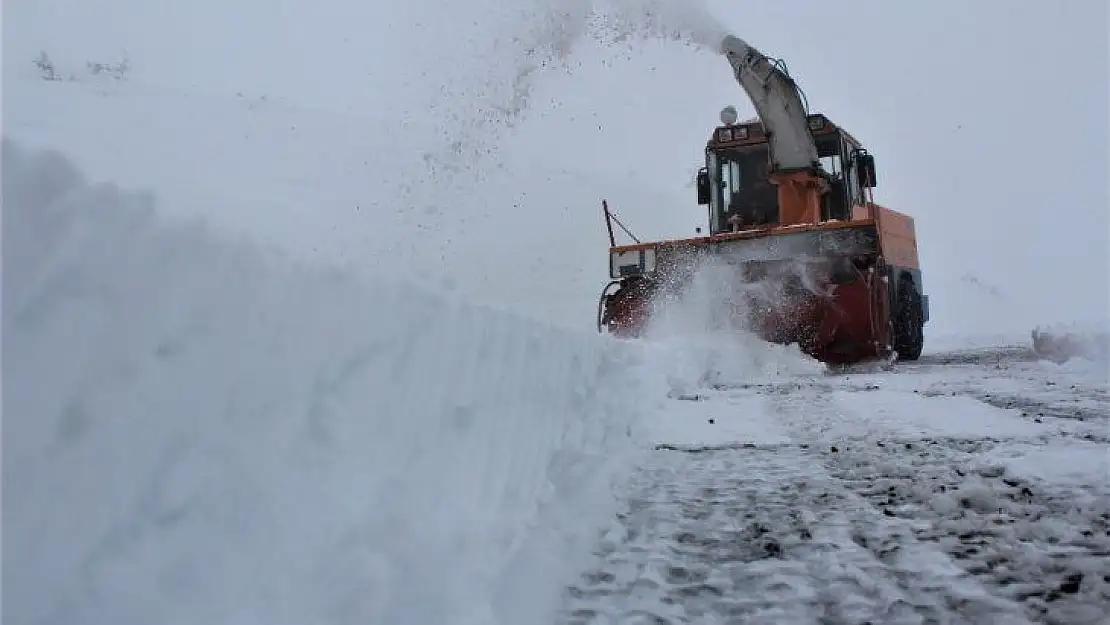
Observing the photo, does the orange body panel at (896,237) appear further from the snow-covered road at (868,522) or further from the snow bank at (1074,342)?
the snow-covered road at (868,522)

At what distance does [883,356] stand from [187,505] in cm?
759

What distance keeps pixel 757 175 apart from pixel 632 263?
2230mm

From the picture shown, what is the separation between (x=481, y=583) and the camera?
189 centimetres

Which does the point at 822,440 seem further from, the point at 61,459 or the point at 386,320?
the point at 61,459

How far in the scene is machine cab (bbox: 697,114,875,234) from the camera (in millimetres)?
9180

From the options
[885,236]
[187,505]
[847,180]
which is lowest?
[187,505]

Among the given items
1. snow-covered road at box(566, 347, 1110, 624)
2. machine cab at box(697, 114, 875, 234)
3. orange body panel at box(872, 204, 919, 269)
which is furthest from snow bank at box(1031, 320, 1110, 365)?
snow-covered road at box(566, 347, 1110, 624)

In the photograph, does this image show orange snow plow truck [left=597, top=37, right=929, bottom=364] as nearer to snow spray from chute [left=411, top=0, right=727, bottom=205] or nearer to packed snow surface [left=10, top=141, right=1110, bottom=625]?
Result: snow spray from chute [left=411, top=0, right=727, bottom=205]

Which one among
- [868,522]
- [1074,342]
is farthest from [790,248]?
[868,522]

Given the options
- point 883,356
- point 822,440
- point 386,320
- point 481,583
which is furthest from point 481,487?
point 883,356

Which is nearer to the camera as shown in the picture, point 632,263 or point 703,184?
point 632,263

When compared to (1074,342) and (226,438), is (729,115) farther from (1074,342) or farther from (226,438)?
(226,438)

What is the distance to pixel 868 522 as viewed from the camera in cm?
256

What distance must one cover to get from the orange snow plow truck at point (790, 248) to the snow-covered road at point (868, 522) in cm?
303
